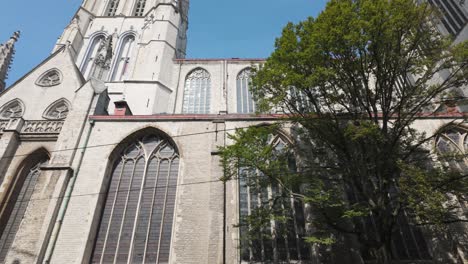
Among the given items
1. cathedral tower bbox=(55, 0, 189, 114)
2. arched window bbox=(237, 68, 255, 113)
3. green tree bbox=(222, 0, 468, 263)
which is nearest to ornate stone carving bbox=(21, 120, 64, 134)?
cathedral tower bbox=(55, 0, 189, 114)

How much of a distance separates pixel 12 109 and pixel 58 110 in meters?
2.59

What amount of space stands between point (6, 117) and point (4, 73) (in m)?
5.23

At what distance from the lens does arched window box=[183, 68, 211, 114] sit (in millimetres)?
20734

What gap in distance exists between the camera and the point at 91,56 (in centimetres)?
2517

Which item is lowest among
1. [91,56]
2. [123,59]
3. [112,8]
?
[123,59]

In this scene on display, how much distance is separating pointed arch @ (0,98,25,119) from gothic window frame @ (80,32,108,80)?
784cm

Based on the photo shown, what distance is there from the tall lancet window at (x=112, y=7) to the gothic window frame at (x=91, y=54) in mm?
4721

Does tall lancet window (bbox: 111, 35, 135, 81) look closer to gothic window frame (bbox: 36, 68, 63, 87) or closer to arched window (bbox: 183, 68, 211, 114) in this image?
arched window (bbox: 183, 68, 211, 114)

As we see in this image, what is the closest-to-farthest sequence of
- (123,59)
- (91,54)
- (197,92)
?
(197,92) < (123,59) < (91,54)

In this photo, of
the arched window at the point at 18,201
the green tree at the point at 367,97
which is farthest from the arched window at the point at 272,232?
Answer: the arched window at the point at 18,201

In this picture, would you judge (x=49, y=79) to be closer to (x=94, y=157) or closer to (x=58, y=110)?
(x=58, y=110)

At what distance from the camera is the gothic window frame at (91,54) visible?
23.5 metres

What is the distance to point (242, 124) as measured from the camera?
12.5m

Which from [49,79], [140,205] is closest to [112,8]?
[49,79]
